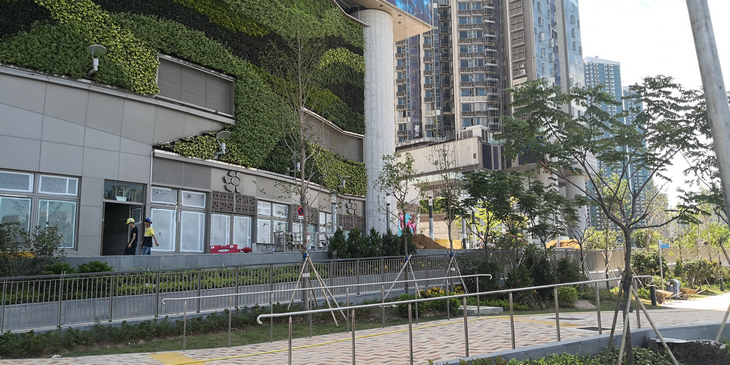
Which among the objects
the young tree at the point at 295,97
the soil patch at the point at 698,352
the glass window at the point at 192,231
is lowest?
the soil patch at the point at 698,352

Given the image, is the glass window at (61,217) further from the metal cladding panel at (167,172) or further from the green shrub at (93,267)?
the green shrub at (93,267)

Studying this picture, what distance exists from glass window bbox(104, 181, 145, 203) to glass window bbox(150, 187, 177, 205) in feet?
1.81

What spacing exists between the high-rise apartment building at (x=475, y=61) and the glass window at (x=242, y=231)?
5483cm

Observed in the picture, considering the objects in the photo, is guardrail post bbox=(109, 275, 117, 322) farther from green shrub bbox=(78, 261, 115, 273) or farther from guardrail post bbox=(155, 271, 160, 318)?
green shrub bbox=(78, 261, 115, 273)

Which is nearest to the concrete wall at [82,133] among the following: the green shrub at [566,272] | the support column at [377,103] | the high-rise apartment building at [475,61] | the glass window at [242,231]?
the glass window at [242,231]

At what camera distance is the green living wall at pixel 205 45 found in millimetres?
18922

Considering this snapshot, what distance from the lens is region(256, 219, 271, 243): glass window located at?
26583 millimetres

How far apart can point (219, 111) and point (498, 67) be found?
216ft

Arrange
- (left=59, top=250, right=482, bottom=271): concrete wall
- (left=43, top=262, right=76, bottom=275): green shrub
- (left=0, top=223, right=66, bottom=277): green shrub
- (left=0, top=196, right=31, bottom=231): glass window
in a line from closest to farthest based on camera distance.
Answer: (left=0, top=223, right=66, bottom=277): green shrub
(left=43, top=262, right=76, bottom=275): green shrub
(left=59, top=250, right=482, bottom=271): concrete wall
(left=0, top=196, right=31, bottom=231): glass window

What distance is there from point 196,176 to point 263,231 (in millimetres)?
5072

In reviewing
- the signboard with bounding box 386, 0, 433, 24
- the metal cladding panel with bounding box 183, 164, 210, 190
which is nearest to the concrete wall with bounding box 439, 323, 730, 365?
the metal cladding panel with bounding box 183, 164, 210, 190

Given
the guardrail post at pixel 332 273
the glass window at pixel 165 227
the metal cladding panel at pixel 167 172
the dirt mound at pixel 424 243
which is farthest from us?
the dirt mound at pixel 424 243

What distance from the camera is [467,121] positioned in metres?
81.9

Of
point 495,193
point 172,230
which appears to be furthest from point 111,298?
point 495,193
